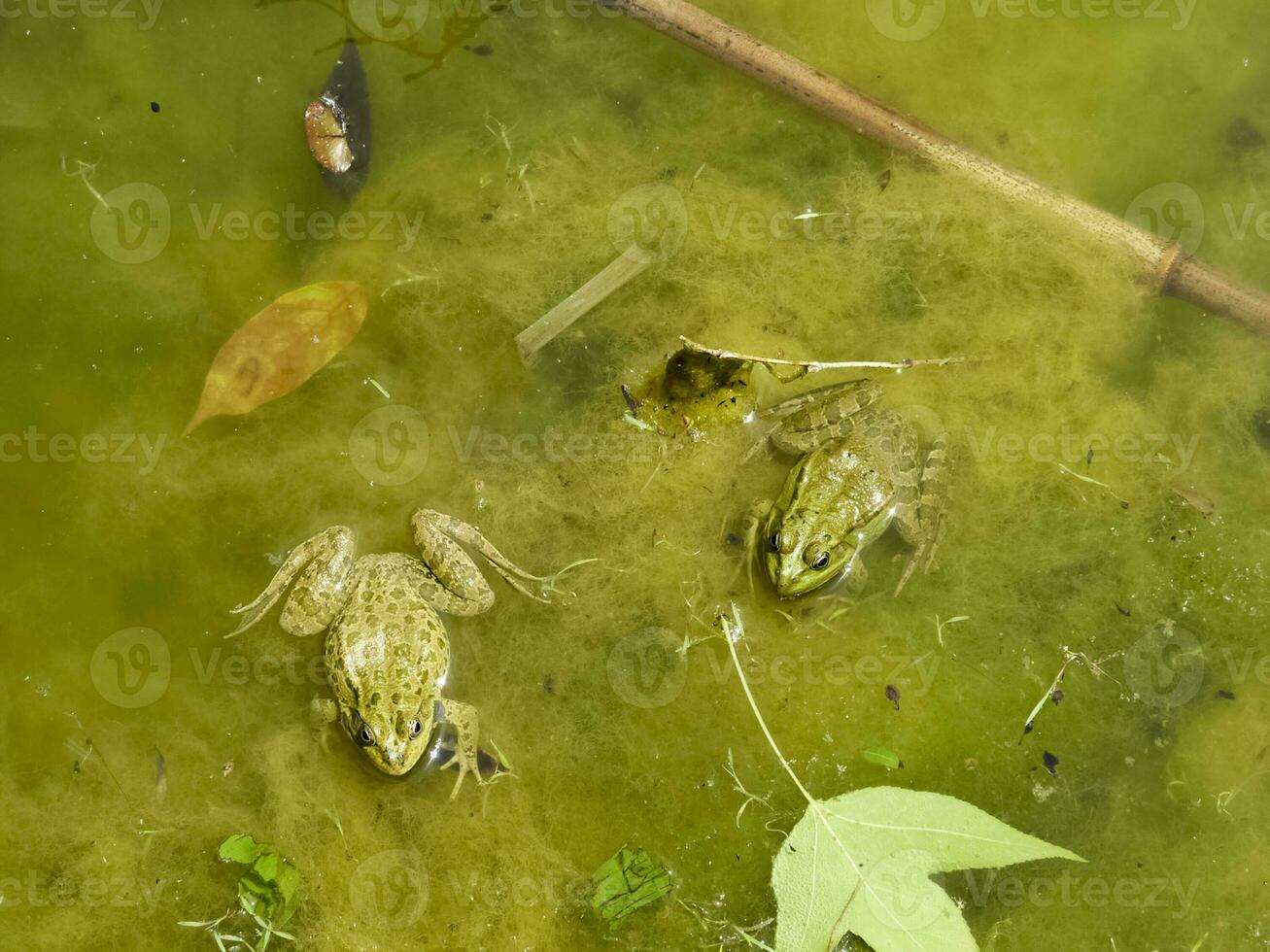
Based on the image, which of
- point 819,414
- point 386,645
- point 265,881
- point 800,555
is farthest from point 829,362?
point 265,881

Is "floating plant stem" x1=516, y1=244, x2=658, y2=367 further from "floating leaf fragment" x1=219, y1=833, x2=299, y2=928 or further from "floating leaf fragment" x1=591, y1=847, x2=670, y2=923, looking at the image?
"floating leaf fragment" x1=219, y1=833, x2=299, y2=928

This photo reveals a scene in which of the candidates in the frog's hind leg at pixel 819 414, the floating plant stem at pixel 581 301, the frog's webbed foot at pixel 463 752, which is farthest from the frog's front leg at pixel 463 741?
the frog's hind leg at pixel 819 414

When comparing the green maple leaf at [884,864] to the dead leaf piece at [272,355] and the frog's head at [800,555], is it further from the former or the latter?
the dead leaf piece at [272,355]

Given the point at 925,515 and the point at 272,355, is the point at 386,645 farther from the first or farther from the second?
the point at 925,515

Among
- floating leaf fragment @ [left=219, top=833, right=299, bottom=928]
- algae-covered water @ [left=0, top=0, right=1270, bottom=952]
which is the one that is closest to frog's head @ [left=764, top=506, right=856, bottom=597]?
algae-covered water @ [left=0, top=0, right=1270, bottom=952]

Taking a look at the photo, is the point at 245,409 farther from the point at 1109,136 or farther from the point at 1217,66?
the point at 1217,66
